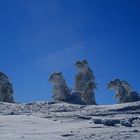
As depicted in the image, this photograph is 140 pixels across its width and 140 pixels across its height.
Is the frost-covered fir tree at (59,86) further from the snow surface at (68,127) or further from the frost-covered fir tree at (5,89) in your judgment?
the snow surface at (68,127)

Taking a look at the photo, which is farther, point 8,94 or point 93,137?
point 8,94

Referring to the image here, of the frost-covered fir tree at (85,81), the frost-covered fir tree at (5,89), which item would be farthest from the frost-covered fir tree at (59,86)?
the frost-covered fir tree at (5,89)

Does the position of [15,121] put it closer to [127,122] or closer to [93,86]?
[127,122]

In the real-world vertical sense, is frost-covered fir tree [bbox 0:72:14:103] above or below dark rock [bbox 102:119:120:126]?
above

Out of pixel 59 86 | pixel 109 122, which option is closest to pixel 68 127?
pixel 109 122

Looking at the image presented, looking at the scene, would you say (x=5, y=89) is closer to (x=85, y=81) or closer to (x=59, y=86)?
(x=59, y=86)

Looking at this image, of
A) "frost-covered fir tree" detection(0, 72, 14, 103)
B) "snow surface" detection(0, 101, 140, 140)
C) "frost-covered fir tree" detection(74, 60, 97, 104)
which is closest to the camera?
"snow surface" detection(0, 101, 140, 140)

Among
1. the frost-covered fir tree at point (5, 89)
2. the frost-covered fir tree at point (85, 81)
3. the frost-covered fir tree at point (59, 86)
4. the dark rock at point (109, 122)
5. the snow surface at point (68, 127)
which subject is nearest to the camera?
the snow surface at point (68, 127)

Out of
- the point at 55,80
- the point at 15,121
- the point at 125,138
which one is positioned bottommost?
the point at 125,138

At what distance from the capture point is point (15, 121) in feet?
79.3

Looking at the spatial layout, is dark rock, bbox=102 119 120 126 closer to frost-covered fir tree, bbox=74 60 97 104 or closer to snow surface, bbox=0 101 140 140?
snow surface, bbox=0 101 140 140

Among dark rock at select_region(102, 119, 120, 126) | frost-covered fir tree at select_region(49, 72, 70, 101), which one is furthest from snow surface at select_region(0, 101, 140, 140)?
frost-covered fir tree at select_region(49, 72, 70, 101)

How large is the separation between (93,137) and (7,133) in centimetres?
432

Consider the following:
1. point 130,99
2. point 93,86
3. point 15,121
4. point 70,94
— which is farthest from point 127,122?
point 93,86
